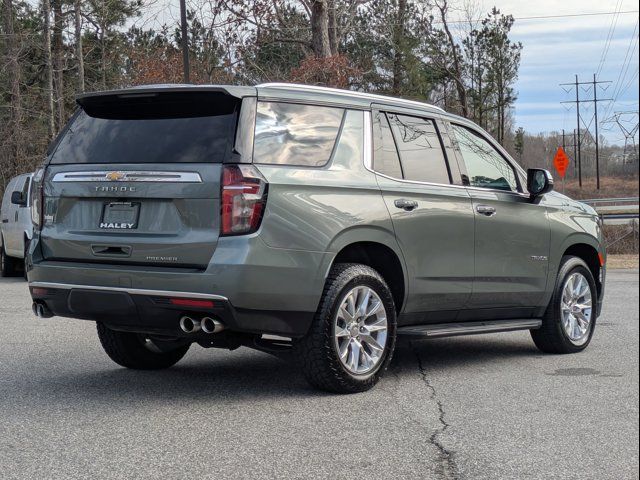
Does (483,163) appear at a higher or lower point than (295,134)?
lower

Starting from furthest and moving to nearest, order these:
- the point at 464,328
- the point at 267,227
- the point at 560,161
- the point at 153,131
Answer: the point at 560,161 → the point at 464,328 → the point at 153,131 → the point at 267,227

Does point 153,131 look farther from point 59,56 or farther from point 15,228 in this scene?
point 59,56

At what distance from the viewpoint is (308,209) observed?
5.86 metres

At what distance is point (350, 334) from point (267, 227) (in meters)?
1.00

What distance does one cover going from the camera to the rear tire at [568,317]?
797 centimetres

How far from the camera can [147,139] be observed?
6.08 m

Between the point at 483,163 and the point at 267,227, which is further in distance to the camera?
the point at 483,163

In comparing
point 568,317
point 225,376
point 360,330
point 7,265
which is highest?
point 360,330

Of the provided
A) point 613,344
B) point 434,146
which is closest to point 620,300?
point 613,344

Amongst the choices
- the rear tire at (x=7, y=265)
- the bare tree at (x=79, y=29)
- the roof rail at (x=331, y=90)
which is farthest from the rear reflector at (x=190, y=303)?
the bare tree at (x=79, y=29)

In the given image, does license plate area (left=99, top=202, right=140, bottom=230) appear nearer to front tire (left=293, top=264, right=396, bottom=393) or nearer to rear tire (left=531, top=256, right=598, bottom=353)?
front tire (left=293, top=264, right=396, bottom=393)

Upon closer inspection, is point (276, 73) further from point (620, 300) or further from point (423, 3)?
point (620, 300)

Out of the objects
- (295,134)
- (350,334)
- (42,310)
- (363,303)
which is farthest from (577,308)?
(42,310)

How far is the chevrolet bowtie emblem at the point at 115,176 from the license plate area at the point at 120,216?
6.0 inches
